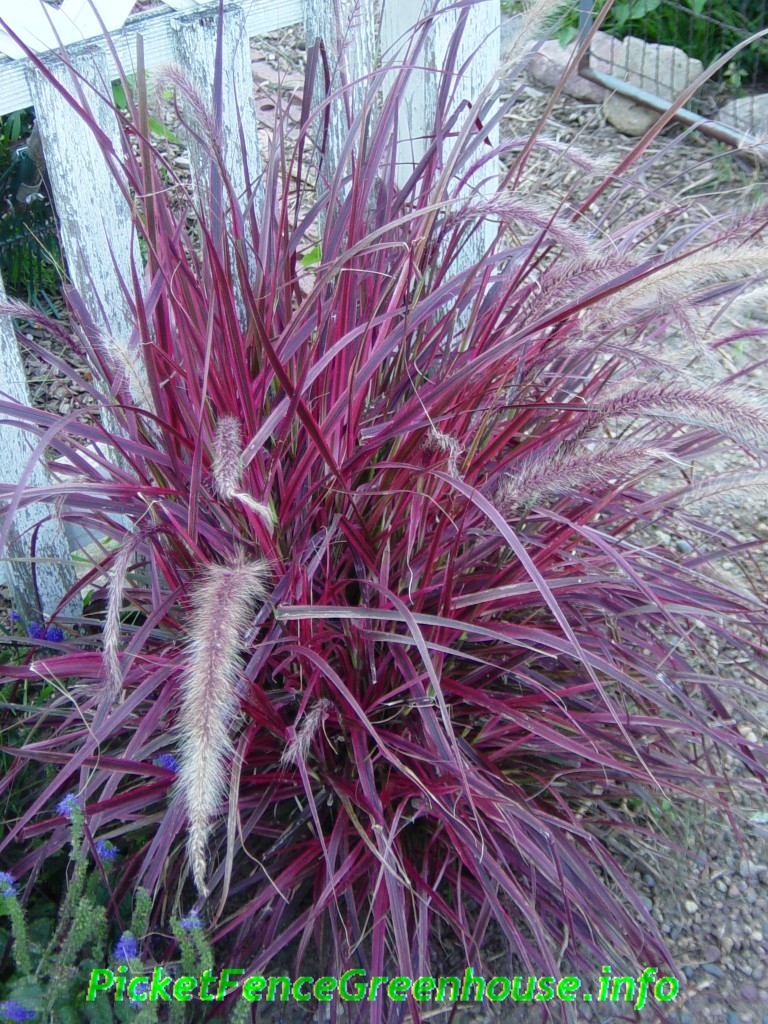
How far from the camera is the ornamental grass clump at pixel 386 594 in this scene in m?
1.37

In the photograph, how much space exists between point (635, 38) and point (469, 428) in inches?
140

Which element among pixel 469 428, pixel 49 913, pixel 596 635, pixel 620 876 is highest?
pixel 469 428

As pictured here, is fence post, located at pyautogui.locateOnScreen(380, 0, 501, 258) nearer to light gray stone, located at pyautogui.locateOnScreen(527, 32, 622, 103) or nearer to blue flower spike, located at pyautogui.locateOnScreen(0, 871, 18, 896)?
blue flower spike, located at pyautogui.locateOnScreen(0, 871, 18, 896)

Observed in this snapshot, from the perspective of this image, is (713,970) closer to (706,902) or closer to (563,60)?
(706,902)

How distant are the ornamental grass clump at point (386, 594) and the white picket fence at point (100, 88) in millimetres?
218

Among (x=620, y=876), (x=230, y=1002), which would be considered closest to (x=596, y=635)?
(x=620, y=876)

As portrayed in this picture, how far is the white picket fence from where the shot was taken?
167 cm

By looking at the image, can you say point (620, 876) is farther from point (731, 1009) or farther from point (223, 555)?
point (223, 555)

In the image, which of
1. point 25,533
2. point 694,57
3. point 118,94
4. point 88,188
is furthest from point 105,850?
point 694,57

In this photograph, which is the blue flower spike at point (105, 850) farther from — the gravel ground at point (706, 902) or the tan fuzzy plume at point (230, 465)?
the tan fuzzy plume at point (230, 465)

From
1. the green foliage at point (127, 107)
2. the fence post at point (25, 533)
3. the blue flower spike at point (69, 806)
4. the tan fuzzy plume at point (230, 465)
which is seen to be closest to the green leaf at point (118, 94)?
the green foliage at point (127, 107)

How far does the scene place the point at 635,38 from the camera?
4.36 metres

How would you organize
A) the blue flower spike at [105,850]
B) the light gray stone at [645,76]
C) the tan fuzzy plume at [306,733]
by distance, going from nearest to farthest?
the tan fuzzy plume at [306,733] < the blue flower spike at [105,850] < the light gray stone at [645,76]

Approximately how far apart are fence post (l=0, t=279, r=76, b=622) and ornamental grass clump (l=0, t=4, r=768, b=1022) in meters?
0.21
